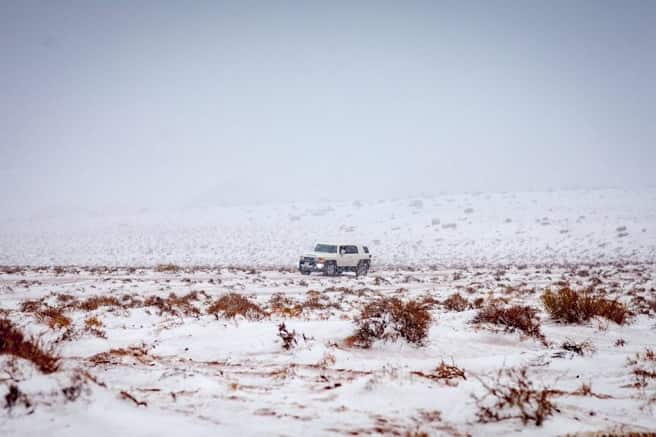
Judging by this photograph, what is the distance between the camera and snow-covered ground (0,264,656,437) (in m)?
3.19

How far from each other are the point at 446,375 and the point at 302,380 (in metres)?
1.56

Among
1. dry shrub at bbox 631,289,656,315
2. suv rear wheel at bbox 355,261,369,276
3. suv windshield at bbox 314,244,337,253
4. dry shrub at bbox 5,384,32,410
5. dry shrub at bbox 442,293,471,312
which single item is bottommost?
suv rear wheel at bbox 355,261,369,276

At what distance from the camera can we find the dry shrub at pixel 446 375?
4445 mm

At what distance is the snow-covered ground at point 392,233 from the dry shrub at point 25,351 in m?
31.4

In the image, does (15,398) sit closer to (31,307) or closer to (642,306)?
(31,307)

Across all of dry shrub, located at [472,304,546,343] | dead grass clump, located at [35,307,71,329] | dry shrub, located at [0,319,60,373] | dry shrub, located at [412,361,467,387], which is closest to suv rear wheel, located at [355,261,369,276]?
dry shrub, located at [472,304,546,343]

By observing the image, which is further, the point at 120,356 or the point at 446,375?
the point at 120,356

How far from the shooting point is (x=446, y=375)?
468cm

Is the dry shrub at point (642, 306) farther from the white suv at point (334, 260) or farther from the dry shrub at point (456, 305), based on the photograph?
the white suv at point (334, 260)

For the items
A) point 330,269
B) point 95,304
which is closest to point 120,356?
point 95,304

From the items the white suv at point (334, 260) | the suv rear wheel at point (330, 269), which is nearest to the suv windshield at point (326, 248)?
the white suv at point (334, 260)

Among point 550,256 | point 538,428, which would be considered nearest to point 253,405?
point 538,428

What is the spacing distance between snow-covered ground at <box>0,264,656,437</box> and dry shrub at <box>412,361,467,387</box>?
59 millimetres

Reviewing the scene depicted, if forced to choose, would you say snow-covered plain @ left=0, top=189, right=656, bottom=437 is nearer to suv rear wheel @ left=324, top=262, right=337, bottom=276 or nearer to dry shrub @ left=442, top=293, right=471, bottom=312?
dry shrub @ left=442, top=293, right=471, bottom=312
